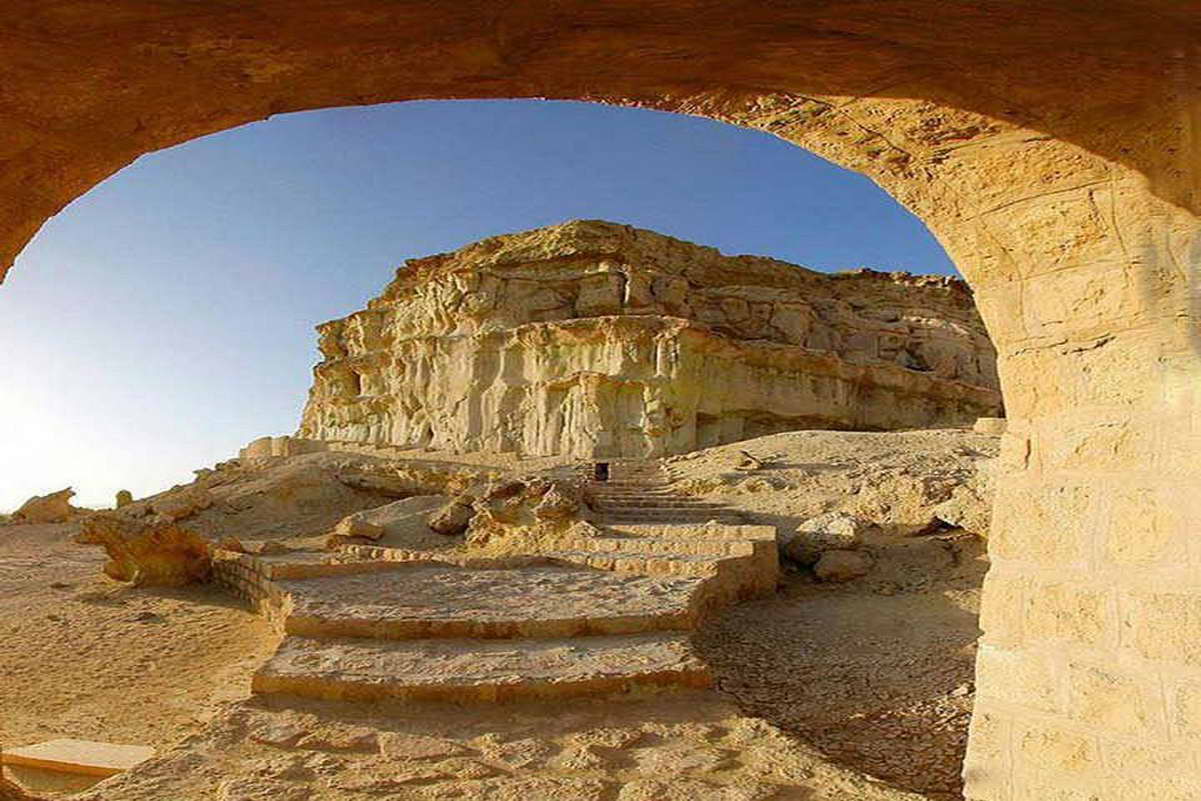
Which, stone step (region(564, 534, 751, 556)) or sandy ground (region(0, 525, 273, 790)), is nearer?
sandy ground (region(0, 525, 273, 790))

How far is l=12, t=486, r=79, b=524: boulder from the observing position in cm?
1842

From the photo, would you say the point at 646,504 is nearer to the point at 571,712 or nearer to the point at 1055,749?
the point at 571,712

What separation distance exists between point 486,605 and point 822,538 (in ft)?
16.4

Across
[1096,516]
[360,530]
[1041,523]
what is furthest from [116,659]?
[1096,516]

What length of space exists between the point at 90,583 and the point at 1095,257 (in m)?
11.8

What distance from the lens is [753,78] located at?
2133mm

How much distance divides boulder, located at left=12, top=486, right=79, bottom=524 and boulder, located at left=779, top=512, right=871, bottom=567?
19.0 m

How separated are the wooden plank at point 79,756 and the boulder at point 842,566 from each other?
6968 millimetres

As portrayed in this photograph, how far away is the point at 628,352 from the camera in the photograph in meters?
21.7

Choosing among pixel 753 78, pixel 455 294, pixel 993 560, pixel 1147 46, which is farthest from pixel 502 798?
pixel 455 294

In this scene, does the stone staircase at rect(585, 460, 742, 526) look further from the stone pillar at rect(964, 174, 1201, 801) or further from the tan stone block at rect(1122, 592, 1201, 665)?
the tan stone block at rect(1122, 592, 1201, 665)

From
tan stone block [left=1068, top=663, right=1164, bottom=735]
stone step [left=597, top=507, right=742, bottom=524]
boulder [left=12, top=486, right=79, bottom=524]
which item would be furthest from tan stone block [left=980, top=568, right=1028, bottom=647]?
boulder [left=12, top=486, right=79, bottom=524]

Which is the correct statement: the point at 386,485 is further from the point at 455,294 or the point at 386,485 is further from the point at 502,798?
the point at 502,798

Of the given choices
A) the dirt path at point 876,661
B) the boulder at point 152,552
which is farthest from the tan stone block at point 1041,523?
the boulder at point 152,552
